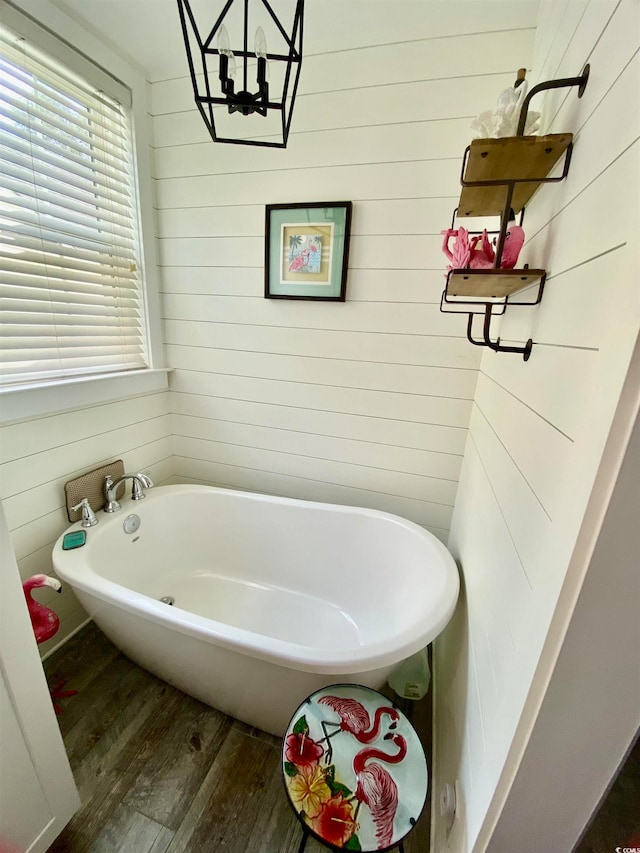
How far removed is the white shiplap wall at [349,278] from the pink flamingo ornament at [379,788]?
95 cm

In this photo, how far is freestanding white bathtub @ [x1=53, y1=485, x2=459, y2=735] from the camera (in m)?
0.97

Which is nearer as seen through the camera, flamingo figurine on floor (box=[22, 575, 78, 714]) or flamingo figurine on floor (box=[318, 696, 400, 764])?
flamingo figurine on floor (box=[318, 696, 400, 764])

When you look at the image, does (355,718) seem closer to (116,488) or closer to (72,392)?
(116,488)

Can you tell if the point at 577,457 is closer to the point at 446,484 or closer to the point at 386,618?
the point at 446,484

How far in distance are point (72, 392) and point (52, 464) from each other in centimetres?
30

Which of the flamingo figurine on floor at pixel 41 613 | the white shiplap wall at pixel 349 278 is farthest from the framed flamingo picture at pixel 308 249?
the flamingo figurine on floor at pixel 41 613

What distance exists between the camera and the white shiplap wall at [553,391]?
Answer: 48cm

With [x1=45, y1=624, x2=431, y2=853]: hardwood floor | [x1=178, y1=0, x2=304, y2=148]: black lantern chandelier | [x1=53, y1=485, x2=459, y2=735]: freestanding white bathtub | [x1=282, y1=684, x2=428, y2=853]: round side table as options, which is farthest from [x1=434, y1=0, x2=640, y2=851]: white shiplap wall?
[x1=178, y1=0, x2=304, y2=148]: black lantern chandelier

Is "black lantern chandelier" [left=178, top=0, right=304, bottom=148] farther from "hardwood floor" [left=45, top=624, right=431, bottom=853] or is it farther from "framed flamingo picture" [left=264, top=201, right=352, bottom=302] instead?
"hardwood floor" [left=45, top=624, right=431, bottom=853]

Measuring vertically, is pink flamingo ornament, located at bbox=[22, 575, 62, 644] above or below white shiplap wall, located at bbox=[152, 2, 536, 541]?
below

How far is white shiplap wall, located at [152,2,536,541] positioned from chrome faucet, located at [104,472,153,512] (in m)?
0.40

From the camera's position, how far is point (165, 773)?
42.9 inches

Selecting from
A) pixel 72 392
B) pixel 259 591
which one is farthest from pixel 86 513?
pixel 259 591

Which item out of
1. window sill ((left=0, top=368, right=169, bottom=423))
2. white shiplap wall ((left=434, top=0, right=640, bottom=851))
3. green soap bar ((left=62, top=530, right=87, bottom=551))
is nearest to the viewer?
white shiplap wall ((left=434, top=0, right=640, bottom=851))
